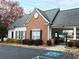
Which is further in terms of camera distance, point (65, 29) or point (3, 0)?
point (3, 0)

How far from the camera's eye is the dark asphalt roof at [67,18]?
35056mm

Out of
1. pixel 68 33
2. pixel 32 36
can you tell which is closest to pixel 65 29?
pixel 68 33

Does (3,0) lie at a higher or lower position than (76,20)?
higher

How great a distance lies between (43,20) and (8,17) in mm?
24690

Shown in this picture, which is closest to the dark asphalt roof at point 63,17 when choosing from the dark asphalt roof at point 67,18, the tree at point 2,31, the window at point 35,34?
the dark asphalt roof at point 67,18

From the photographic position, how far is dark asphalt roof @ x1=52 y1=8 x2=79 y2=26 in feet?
115

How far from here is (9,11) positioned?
204 ft

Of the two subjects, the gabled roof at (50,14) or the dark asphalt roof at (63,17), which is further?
the gabled roof at (50,14)

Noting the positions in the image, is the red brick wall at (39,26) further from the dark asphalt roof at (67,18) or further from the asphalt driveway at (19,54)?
the asphalt driveway at (19,54)

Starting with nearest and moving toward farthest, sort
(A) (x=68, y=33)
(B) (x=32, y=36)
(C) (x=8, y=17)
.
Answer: (A) (x=68, y=33), (B) (x=32, y=36), (C) (x=8, y=17)

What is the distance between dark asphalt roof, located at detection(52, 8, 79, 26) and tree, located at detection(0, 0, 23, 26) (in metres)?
23.7

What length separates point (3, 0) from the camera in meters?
61.8

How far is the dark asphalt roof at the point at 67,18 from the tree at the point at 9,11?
2372 cm

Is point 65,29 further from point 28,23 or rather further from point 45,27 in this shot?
point 28,23
